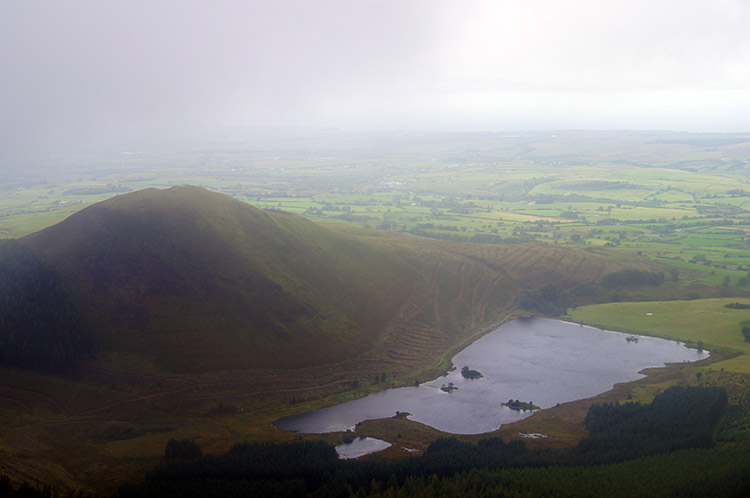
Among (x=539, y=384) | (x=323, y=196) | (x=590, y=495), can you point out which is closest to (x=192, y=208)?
(x=539, y=384)

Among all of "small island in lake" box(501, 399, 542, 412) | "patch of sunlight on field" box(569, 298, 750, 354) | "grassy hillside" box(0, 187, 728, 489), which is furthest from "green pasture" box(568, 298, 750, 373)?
"small island in lake" box(501, 399, 542, 412)

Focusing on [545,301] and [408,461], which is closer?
[408,461]

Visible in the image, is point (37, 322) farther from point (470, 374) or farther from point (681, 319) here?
point (681, 319)

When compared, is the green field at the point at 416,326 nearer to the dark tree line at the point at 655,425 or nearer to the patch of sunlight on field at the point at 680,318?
the patch of sunlight on field at the point at 680,318

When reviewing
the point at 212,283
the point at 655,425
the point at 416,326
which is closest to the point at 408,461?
the point at 655,425

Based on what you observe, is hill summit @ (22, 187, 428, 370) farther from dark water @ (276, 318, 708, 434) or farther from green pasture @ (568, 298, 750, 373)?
green pasture @ (568, 298, 750, 373)

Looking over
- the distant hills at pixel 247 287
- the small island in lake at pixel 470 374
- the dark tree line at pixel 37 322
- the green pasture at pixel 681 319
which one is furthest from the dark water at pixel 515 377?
the dark tree line at pixel 37 322
